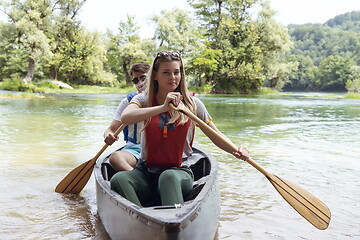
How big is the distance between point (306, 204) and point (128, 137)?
1.66 metres

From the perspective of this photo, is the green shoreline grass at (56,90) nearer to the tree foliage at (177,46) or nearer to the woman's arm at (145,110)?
the tree foliage at (177,46)

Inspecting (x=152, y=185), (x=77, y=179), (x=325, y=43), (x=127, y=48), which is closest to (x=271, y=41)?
(x=127, y=48)

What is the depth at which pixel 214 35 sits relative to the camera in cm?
3447

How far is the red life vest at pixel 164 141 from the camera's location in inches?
85.8

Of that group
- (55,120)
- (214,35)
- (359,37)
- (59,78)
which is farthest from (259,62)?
(359,37)

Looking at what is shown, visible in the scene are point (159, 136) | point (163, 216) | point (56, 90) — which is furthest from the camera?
point (56, 90)

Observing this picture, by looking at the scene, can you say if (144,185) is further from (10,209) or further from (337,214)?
(337,214)

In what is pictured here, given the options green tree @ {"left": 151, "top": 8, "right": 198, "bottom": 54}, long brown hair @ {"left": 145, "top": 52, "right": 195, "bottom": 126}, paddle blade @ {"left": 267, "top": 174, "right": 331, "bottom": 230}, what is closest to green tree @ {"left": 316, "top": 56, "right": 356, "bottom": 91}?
green tree @ {"left": 151, "top": 8, "right": 198, "bottom": 54}

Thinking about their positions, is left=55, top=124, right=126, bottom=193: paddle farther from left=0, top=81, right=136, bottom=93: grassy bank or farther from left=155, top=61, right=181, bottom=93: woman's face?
left=0, top=81, right=136, bottom=93: grassy bank

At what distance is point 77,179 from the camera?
3.40 meters

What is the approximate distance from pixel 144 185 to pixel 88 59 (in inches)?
1147

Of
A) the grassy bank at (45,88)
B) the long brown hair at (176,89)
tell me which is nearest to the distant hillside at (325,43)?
the grassy bank at (45,88)

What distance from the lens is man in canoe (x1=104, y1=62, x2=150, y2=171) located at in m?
2.86

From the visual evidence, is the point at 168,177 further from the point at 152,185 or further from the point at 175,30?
the point at 175,30
